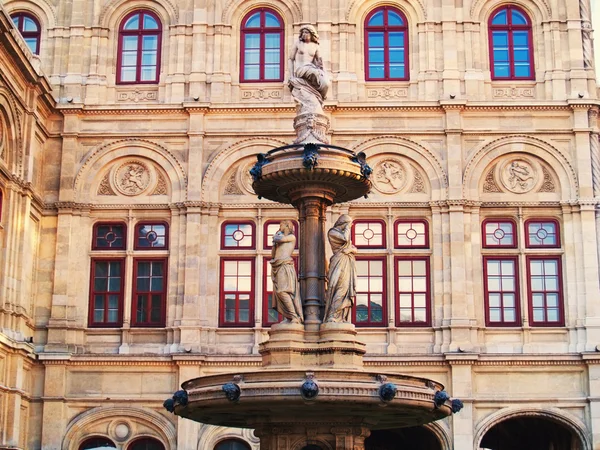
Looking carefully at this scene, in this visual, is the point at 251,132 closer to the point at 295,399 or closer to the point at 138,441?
the point at 138,441

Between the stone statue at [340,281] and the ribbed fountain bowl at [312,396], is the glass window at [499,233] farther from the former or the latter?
the ribbed fountain bowl at [312,396]

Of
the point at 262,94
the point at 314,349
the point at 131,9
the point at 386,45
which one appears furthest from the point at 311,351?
the point at 131,9

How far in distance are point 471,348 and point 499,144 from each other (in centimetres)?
572

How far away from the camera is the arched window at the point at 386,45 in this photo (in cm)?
2997

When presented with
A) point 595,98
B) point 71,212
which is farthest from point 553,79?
point 71,212

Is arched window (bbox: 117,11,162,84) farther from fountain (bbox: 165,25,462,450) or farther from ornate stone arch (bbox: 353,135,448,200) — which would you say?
fountain (bbox: 165,25,462,450)

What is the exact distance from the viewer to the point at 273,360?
51.2 feet

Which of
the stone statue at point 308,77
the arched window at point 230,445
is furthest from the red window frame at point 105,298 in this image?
the stone statue at point 308,77

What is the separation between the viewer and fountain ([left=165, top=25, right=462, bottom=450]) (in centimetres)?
1430

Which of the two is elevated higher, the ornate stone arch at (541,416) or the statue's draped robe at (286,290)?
the statue's draped robe at (286,290)

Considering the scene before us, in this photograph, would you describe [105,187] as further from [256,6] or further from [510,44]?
[510,44]

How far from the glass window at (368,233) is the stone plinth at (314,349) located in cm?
1299

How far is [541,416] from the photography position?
27219 millimetres

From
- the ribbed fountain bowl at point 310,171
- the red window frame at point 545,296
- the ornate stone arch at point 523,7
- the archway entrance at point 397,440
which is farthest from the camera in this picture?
the archway entrance at point 397,440
